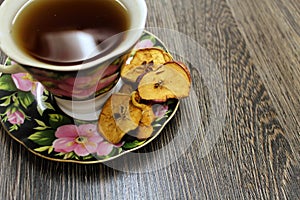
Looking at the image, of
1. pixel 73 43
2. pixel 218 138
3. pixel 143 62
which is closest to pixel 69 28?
pixel 73 43

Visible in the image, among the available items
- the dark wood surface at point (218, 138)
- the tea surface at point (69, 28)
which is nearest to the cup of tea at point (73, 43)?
the tea surface at point (69, 28)

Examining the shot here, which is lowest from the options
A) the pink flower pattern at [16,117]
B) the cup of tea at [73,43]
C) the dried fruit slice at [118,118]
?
the pink flower pattern at [16,117]

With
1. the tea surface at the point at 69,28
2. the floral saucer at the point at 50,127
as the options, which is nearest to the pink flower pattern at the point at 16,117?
the floral saucer at the point at 50,127

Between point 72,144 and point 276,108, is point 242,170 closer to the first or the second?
point 276,108

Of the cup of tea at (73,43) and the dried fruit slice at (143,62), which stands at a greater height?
the cup of tea at (73,43)

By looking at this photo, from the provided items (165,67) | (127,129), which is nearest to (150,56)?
(165,67)

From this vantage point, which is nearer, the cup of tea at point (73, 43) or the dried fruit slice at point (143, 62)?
the cup of tea at point (73, 43)

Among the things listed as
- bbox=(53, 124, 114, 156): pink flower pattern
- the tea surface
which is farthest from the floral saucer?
the tea surface

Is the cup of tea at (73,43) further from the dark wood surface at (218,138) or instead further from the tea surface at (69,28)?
the dark wood surface at (218,138)
